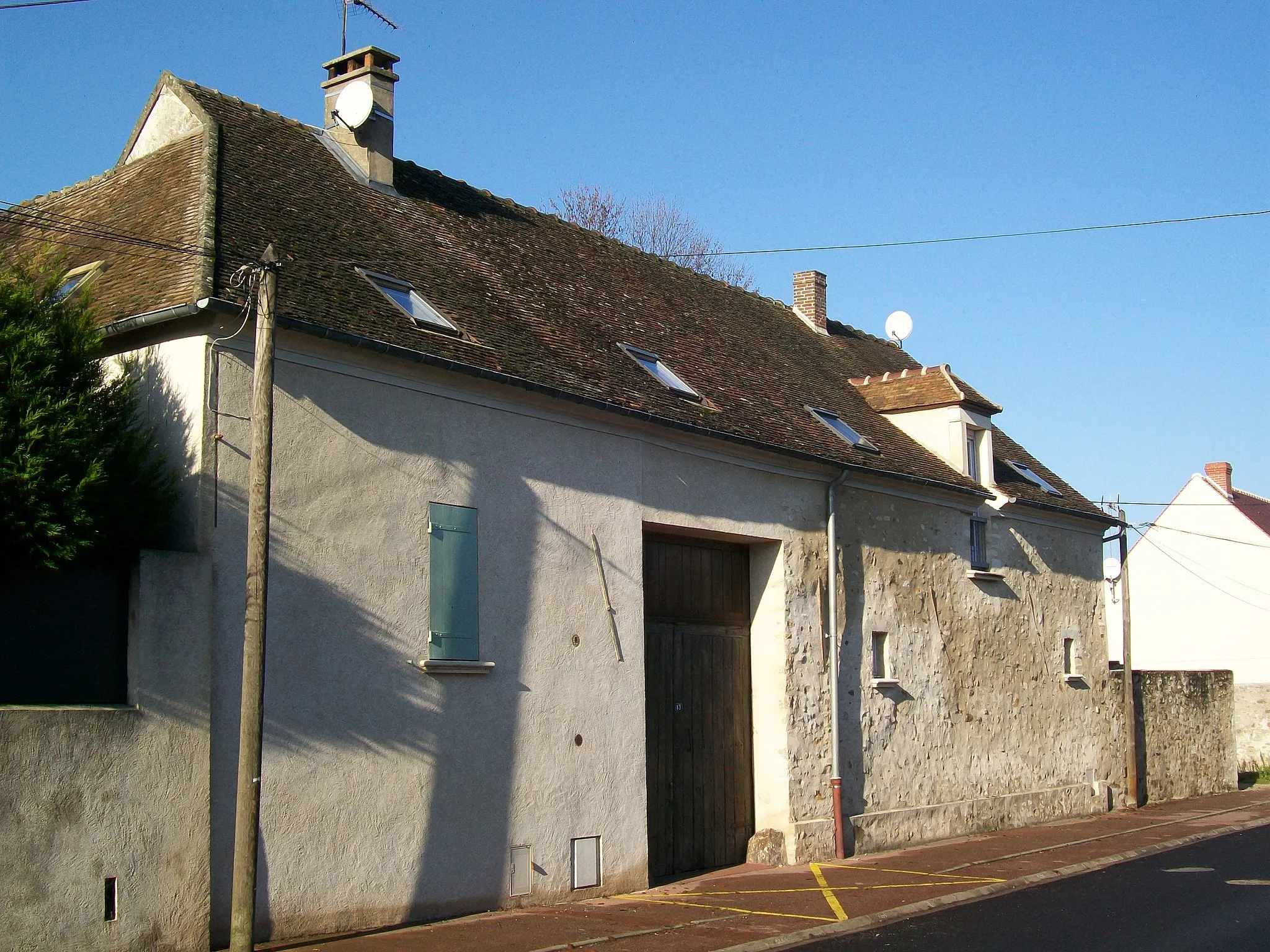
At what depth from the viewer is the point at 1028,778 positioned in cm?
1986

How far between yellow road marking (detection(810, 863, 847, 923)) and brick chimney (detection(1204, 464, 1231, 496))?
28564 mm

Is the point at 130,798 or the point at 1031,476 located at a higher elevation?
the point at 1031,476

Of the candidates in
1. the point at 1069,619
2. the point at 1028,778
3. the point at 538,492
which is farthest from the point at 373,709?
the point at 1069,619

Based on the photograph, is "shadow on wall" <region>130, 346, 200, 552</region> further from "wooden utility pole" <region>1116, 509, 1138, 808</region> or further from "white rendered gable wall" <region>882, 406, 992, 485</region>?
"wooden utility pole" <region>1116, 509, 1138, 808</region>

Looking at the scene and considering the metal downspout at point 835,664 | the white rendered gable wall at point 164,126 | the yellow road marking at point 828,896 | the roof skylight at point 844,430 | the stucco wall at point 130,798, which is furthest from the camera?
the roof skylight at point 844,430

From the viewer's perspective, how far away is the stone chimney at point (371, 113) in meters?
14.9

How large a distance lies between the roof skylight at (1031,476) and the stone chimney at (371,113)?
40.2 ft

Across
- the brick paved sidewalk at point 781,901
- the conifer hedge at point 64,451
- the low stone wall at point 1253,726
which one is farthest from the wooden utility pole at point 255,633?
the low stone wall at point 1253,726

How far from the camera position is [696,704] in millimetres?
14633

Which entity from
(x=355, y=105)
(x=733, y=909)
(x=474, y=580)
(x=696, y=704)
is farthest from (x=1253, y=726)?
(x=355, y=105)

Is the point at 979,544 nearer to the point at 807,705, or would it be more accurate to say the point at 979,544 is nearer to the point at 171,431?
the point at 807,705

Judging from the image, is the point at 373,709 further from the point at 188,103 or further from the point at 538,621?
the point at 188,103

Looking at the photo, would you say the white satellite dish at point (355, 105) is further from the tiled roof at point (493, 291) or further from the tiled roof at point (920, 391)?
the tiled roof at point (920, 391)

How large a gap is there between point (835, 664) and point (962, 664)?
144 inches
